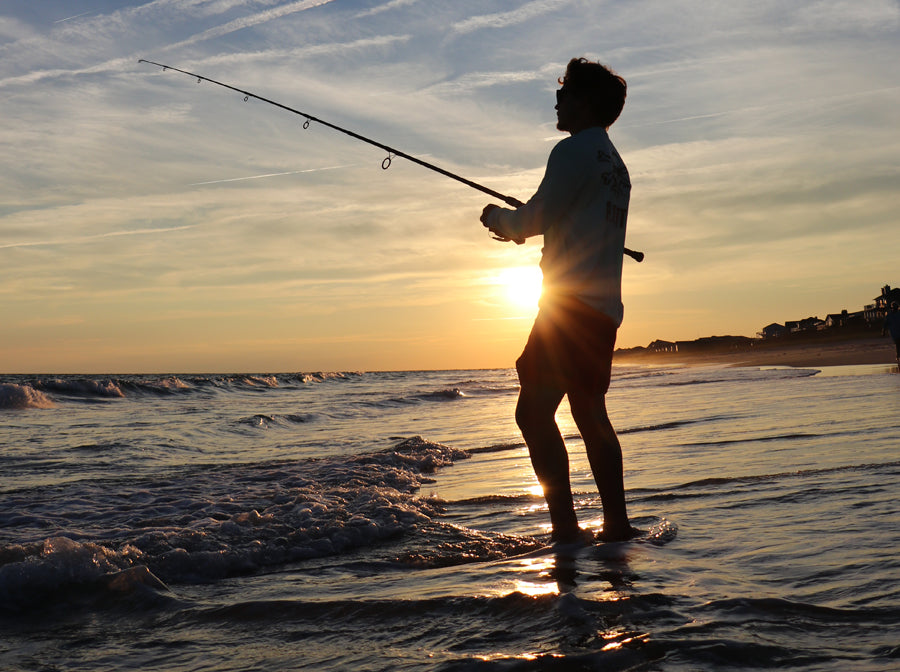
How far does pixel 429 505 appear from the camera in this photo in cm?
444

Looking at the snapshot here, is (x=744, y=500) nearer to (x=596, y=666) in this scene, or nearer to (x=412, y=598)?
(x=412, y=598)

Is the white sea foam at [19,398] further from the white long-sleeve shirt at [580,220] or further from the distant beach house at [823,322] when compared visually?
the distant beach house at [823,322]

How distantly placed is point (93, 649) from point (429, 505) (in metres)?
2.48

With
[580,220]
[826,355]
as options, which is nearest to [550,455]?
[580,220]

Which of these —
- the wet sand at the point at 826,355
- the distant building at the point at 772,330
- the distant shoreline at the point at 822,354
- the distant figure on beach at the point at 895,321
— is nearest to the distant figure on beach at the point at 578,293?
the distant figure on beach at the point at 895,321

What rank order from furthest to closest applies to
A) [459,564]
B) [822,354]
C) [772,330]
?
[772,330] < [822,354] < [459,564]

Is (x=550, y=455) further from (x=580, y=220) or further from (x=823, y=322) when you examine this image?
(x=823, y=322)

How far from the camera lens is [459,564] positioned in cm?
298

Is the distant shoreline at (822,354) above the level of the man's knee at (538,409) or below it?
below

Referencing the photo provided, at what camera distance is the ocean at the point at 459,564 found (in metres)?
1.89

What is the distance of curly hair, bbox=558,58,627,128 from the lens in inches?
128

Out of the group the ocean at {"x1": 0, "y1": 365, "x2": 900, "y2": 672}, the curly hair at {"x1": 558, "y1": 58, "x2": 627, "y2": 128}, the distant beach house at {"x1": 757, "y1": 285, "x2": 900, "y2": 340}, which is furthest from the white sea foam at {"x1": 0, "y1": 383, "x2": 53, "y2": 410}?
the distant beach house at {"x1": 757, "y1": 285, "x2": 900, "y2": 340}

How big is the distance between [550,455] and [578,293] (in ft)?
2.32

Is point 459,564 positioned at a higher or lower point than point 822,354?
higher
